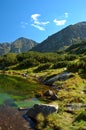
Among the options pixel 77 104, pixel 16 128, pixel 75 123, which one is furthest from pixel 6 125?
pixel 77 104

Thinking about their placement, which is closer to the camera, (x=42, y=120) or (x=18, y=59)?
(x=42, y=120)

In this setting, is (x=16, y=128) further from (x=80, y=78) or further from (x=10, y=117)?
(x=80, y=78)

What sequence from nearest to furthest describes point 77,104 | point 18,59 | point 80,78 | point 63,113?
point 63,113
point 77,104
point 80,78
point 18,59

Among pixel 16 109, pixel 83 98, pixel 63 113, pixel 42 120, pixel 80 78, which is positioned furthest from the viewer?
pixel 80 78

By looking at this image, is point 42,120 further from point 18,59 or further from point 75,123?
point 18,59

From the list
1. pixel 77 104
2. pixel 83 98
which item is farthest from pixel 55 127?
pixel 83 98

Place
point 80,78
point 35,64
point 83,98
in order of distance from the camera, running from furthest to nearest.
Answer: point 35,64, point 80,78, point 83,98

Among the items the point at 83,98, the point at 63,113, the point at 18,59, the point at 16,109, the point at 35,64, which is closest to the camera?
the point at 63,113

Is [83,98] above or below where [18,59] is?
below

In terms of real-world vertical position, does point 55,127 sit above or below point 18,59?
below

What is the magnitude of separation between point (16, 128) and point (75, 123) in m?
5.53

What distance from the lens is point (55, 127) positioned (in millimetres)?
24906

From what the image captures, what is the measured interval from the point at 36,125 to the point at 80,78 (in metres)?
32.4

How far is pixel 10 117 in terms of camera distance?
2780cm
